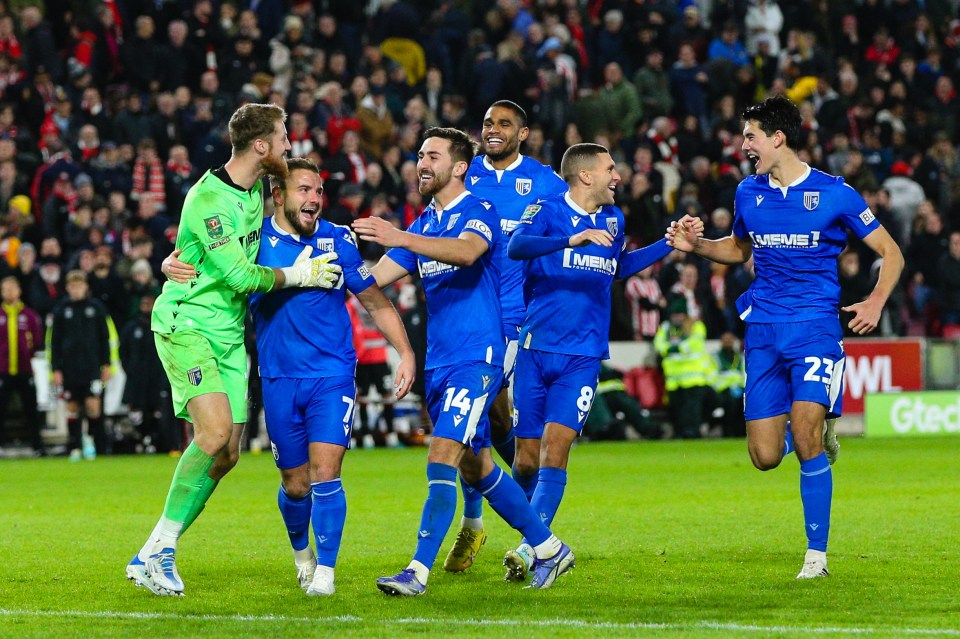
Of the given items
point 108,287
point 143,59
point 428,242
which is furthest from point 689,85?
point 428,242

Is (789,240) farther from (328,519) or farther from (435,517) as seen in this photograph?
(328,519)

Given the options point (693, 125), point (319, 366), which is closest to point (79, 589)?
point (319, 366)

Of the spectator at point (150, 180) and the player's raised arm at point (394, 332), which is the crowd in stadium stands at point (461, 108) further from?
the player's raised arm at point (394, 332)

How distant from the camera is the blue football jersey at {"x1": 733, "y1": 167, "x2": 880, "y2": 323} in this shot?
8500 millimetres

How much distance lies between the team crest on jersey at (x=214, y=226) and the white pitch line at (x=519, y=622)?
1936 mm

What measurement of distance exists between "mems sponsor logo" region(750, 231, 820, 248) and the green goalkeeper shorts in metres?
3.03

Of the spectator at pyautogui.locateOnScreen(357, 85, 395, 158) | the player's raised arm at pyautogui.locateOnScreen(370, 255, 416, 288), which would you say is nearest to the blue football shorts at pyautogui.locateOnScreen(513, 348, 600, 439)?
the player's raised arm at pyautogui.locateOnScreen(370, 255, 416, 288)

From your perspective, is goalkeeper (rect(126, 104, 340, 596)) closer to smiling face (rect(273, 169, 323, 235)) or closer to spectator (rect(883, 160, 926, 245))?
smiling face (rect(273, 169, 323, 235))

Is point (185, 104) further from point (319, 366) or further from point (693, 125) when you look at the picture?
point (319, 366)

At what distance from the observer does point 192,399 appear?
789cm

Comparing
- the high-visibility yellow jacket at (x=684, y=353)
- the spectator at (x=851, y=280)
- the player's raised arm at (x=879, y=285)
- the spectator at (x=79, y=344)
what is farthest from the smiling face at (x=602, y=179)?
the spectator at (x=851, y=280)

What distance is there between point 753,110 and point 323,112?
13.9 meters

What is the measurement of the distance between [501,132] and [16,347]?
1115 centimetres

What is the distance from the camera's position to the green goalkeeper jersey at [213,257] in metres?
7.82
